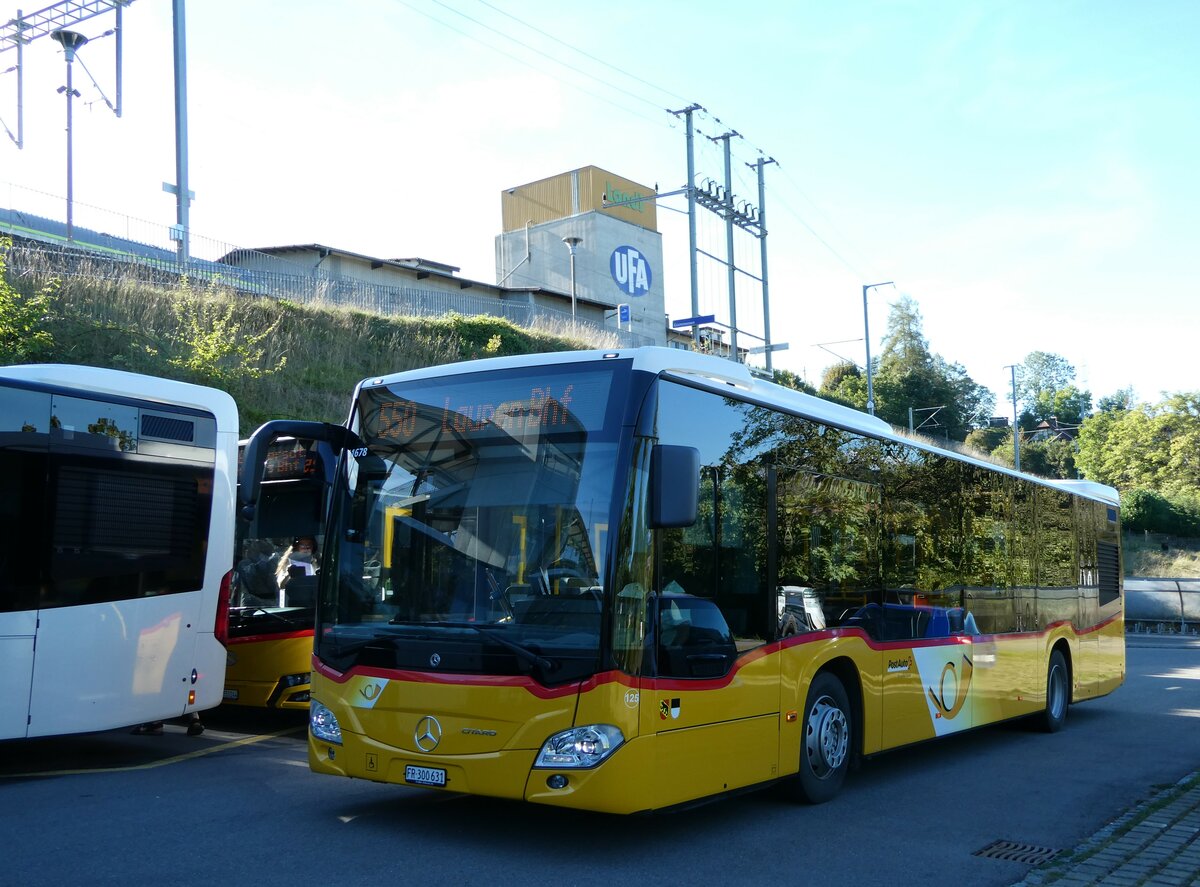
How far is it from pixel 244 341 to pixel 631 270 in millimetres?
44390

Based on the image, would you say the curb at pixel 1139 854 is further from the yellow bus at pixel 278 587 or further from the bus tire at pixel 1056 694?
the yellow bus at pixel 278 587

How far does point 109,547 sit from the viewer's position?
29.3ft

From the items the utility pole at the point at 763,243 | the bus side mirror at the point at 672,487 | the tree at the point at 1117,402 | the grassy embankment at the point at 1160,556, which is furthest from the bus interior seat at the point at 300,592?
the tree at the point at 1117,402

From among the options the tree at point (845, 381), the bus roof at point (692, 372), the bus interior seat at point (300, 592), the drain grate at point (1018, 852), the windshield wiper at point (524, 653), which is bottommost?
the drain grate at point (1018, 852)

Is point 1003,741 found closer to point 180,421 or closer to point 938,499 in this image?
point 938,499

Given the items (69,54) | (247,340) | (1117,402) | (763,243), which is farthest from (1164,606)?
(1117,402)

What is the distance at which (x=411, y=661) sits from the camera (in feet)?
21.7

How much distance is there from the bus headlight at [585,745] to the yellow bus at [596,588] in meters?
0.01

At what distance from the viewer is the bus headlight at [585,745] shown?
20.0ft

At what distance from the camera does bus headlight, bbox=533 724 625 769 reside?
610 centimetres

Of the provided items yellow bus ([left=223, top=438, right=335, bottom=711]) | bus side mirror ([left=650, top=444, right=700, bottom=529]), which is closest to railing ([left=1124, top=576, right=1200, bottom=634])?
yellow bus ([left=223, top=438, right=335, bottom=711])

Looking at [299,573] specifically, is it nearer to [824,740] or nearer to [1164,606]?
[824,740]

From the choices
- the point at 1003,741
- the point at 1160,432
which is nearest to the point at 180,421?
the point at 1003,741

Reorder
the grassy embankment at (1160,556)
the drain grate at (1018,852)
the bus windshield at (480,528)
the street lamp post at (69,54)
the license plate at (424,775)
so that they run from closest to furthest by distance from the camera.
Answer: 1. the bus windshield at (480,528)
2. the license plate at (424,775)
3. the drain grate at (1018,852)
4. the street lamp post at (69,54)
5. the grassy embankment at (1160,556)
